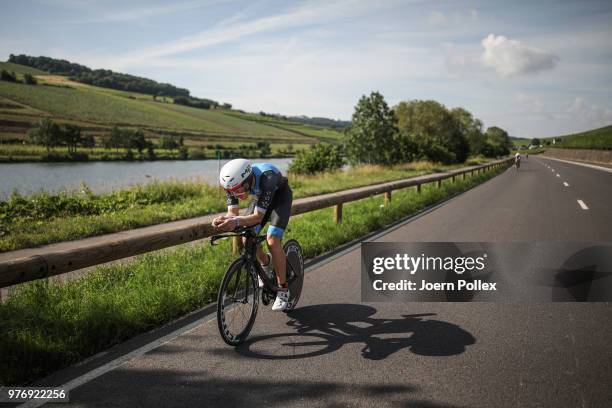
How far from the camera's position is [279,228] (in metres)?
4.57

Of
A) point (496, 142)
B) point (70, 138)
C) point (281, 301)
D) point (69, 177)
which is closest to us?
point (281, 301)

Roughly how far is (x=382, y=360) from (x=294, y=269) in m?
1.66

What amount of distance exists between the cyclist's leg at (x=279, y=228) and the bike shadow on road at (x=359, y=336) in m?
0.63

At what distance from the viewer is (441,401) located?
9.98ft

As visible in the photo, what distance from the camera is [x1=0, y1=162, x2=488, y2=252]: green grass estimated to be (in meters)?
9.30

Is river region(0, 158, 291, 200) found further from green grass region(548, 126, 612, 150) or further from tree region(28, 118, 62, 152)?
green grass region(548, 126, 612, 150)

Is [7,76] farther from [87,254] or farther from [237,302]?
[237,302]

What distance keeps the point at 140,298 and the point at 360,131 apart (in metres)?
33.5

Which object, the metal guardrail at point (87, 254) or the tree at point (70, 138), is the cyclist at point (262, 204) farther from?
the tree at point (70, 138)

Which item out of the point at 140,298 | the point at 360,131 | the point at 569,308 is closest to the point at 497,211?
the point at 569,308

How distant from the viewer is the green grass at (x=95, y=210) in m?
9.30

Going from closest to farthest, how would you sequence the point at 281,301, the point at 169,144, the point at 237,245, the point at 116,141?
the point at 281,301
the point at 237,245
the point at 116,141
the point at 169,144

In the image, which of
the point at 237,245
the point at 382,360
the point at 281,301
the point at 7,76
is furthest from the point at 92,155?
the point at 382,360

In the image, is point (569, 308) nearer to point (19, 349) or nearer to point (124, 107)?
point (19, 349)
